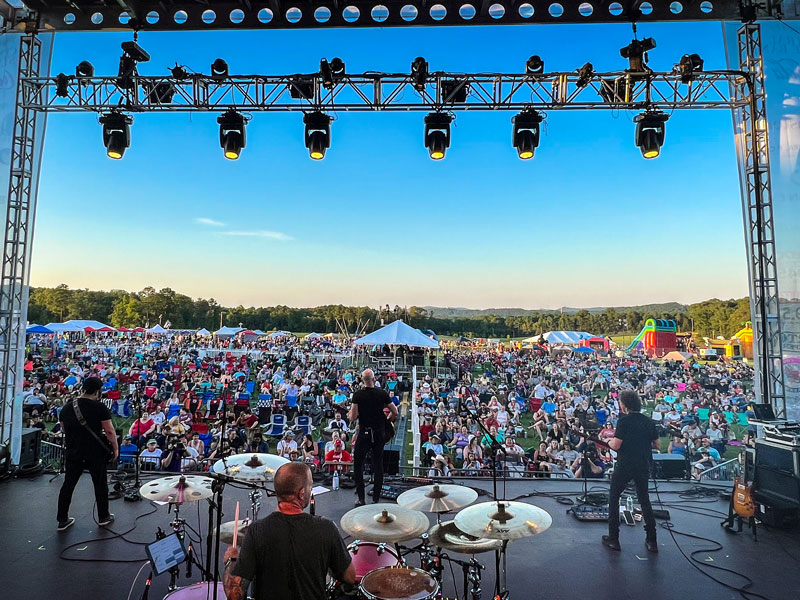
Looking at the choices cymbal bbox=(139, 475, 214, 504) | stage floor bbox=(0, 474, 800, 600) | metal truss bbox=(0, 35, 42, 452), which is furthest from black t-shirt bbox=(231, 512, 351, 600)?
metal truss bbox=(0, 35, 42, 452)

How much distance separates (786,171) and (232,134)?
21.3 ft

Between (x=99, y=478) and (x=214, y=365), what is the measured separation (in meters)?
15.5

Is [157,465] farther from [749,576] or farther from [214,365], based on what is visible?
[214,365]

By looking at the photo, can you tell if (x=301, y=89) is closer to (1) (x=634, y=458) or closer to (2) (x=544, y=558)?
(1) (x=634, y=458)

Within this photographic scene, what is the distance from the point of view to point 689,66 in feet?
16.1

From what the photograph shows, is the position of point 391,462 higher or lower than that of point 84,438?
lower

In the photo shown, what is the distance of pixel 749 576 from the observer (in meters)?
3.41

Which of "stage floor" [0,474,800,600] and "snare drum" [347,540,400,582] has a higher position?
"snare drum" [347,540,400,582]

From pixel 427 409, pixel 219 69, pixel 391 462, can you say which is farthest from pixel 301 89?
pixel 427 409

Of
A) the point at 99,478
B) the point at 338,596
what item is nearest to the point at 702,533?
the point at 338,596

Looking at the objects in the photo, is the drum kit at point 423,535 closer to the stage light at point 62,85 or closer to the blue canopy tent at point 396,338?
the stage light at point 62,85

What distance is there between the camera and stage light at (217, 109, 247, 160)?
18.0 feet

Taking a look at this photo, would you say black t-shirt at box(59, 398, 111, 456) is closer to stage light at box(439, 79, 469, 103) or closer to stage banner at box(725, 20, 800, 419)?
stage light at box(439, 79, 469, 103)

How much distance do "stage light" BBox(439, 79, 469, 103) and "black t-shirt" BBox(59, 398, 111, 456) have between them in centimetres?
479
